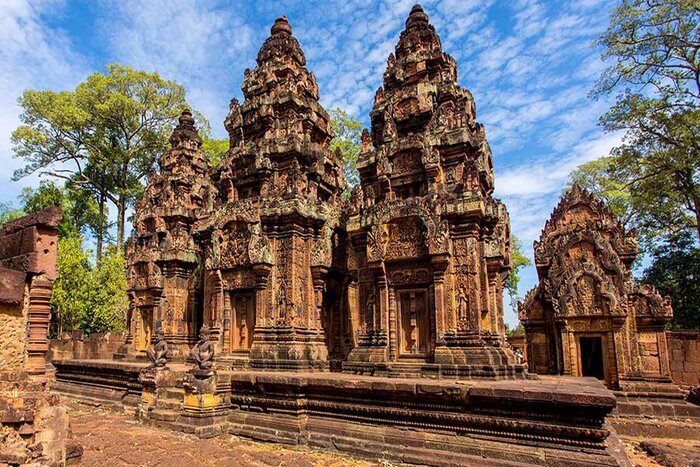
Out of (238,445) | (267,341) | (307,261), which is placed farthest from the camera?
(307,261)

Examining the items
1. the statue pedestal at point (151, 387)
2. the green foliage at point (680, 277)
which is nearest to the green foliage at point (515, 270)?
the green foliage at point (680, 277)

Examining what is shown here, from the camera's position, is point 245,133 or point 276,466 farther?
point 245,133

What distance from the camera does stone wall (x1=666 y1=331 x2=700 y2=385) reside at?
47.0ft

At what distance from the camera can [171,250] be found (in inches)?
570

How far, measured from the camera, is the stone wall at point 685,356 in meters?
14.3

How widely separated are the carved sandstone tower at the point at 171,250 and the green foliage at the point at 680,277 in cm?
1911

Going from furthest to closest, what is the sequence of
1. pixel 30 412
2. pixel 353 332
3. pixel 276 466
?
pixel 353 332 → pixel 276 466 → pixel 30 412

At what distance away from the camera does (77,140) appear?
25453 millimetres

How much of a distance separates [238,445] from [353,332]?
207 inches

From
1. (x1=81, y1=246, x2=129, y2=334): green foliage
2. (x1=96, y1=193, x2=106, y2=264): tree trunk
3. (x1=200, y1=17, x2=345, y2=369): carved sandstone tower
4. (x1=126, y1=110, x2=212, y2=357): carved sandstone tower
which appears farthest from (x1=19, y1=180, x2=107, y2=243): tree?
(x1=200, y1=17, x2=345, y2=369): carved sandstone tower

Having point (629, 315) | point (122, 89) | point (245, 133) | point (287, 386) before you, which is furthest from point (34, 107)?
point (629, 315)

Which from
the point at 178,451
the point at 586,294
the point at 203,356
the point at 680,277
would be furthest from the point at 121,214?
the point at 680,277

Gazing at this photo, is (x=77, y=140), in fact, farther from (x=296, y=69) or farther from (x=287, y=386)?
(x=287, y=386)

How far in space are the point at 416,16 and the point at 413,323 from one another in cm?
692
